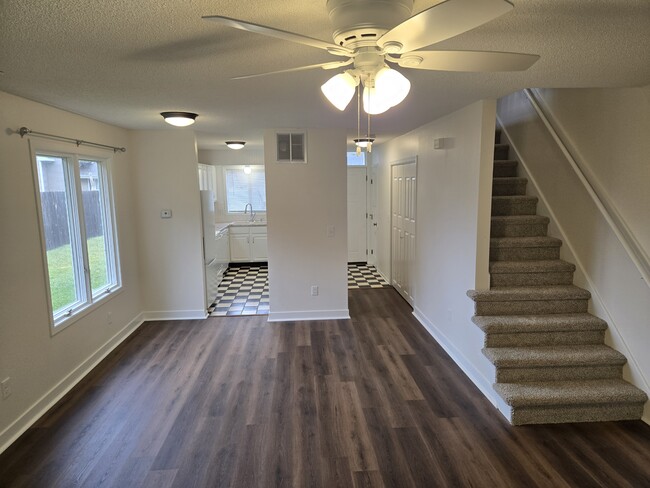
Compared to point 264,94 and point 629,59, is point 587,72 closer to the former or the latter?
point 629,59

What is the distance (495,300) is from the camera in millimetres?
3234

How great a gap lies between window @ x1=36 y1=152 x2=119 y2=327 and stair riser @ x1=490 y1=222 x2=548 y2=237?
12.7ft

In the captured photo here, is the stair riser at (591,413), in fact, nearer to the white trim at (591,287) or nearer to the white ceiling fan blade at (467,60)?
the white trim at (591,287)

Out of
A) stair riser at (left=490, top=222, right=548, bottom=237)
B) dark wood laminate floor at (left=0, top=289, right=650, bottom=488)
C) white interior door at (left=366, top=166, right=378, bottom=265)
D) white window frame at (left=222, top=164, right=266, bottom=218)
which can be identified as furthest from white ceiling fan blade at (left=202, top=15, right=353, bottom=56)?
white window frame at (left=222, top=164, right=266, bottom=218)

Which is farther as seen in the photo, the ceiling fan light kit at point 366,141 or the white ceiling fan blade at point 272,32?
→ the ceiling fan light kit at point 366,141

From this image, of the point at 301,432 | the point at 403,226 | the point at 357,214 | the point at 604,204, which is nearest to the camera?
the point at 301,432

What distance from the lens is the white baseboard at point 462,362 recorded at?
3.02 metres

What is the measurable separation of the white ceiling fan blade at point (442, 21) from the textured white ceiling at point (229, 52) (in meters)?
0.36

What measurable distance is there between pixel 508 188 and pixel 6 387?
4570 mm

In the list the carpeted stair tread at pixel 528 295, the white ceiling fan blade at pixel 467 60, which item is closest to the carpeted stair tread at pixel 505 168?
the carpeted stair tread at pixel 528 295

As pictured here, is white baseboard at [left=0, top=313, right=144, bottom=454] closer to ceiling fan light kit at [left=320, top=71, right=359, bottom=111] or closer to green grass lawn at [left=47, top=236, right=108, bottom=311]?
green grass lawn at [left=47, top=236, right=108, bottom=311]

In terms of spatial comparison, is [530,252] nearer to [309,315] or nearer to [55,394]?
[309,315]

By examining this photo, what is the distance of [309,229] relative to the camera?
15.4 feet

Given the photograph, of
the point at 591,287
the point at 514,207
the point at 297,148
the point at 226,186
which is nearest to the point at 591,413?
the point at 591,287
